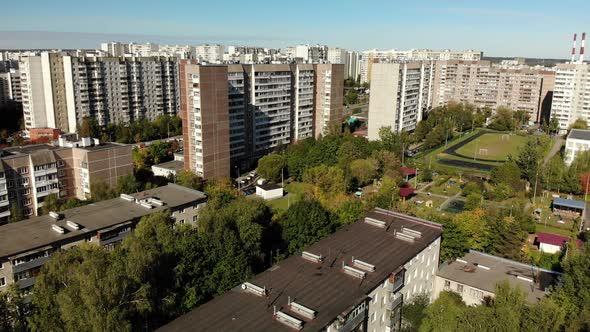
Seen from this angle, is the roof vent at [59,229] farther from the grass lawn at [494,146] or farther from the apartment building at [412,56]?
the apartment building at [412,56]

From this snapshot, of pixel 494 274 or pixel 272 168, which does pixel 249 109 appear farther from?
pixel 494 274

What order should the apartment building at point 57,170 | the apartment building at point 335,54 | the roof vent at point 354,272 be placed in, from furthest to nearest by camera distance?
the apartment building at point 335,54 → the apartment building at point 57,170 → the roof vent at point 354,272

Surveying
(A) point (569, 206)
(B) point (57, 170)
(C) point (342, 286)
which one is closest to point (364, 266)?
(C) point (342, 286)

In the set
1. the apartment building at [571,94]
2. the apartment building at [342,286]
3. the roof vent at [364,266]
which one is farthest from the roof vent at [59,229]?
the apartment building at [571,94]

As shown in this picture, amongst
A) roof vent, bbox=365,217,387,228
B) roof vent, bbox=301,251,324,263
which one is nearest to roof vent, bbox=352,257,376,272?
roof vent, bbox=301,251,324,263

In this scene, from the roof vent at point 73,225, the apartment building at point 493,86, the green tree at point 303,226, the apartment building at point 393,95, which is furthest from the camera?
the apartment building at point 493,86
